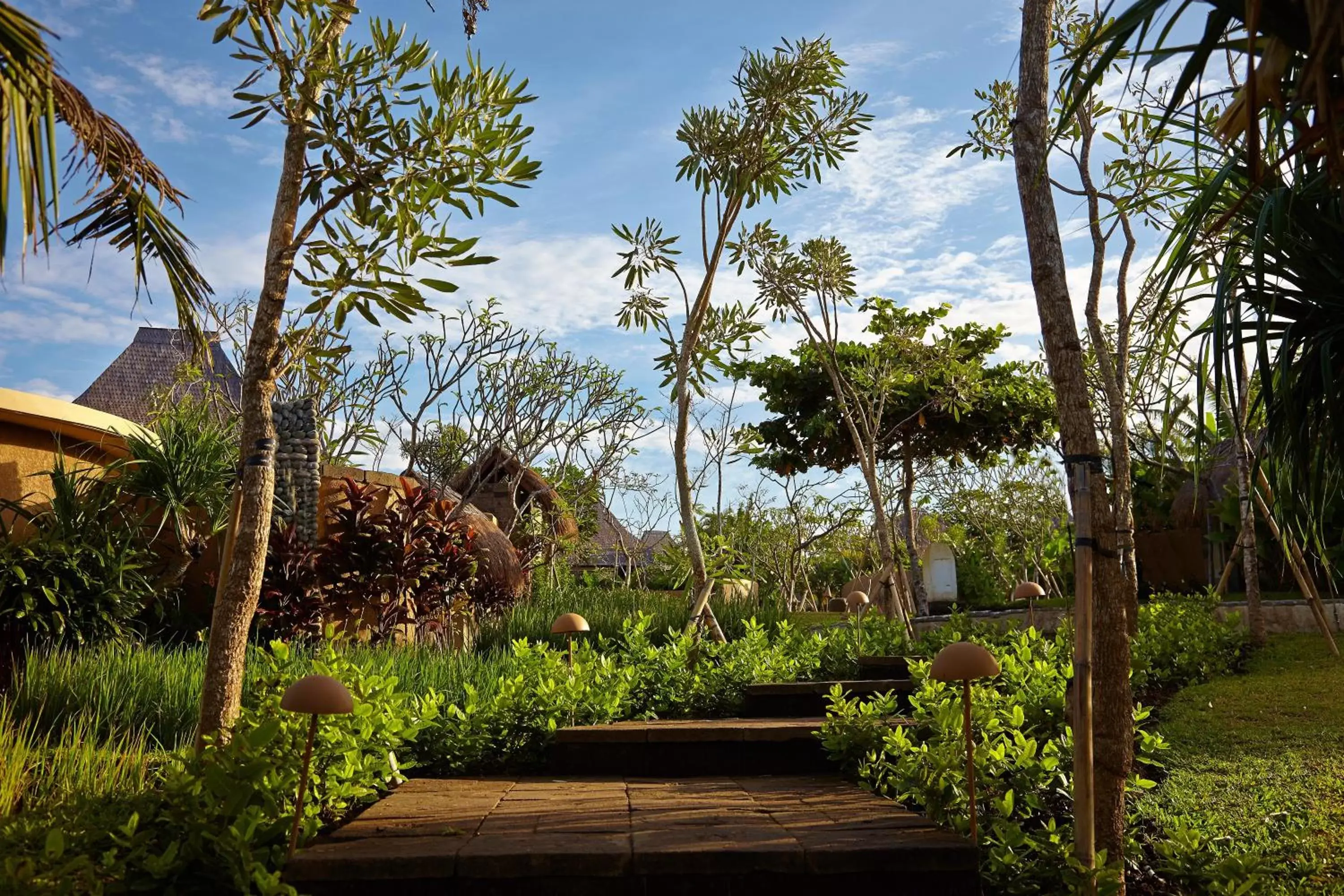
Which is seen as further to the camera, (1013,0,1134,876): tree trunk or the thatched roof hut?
the thatched roof hut

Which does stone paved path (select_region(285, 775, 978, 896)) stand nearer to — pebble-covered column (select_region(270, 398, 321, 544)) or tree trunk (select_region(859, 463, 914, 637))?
tree trunk (select_region(859, 463, 914, 637))

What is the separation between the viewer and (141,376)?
21484 mm

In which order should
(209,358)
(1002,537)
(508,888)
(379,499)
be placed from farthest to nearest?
(1002,537) < (379,499) < (209,358) < (508,888)

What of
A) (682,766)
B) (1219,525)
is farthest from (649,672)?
(1219,525)

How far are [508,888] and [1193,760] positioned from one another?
132 inches

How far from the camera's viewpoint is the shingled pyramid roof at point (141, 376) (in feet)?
63.9

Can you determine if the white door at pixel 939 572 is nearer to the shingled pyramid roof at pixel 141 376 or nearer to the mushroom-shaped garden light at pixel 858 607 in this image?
the mushroom-shaped garden light at pixel 858 607

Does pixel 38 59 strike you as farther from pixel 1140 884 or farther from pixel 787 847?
pixel 1140 884

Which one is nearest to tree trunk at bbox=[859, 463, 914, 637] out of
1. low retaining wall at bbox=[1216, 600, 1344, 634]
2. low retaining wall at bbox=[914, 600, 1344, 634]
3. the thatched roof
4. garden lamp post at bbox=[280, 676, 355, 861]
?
low retaining wall at bbox=[914, 600, 1344, 634]

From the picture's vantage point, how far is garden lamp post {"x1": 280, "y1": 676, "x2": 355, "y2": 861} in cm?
262

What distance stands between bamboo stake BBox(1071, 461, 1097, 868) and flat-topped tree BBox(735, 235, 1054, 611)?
5.68 meters

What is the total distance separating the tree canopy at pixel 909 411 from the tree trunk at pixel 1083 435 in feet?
24.2

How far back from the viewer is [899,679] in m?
5.53

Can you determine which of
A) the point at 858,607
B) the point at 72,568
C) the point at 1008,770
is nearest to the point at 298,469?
the point at 72,568
